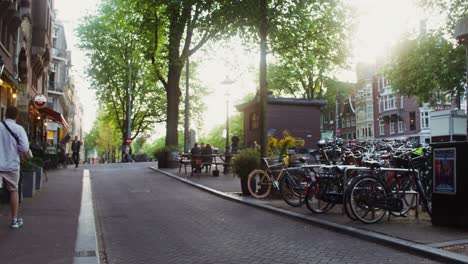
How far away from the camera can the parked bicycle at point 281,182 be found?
10.3 meters

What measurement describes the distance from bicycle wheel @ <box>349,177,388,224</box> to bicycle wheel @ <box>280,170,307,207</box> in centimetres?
240

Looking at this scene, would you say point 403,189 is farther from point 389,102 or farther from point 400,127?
point 389,102

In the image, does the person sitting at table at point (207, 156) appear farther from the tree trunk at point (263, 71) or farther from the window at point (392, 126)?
the window at point (392, 126)

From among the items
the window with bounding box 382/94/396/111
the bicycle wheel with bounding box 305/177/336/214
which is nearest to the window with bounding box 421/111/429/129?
the window with bounding box 382/94/396/111

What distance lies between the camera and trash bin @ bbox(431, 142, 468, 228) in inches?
272

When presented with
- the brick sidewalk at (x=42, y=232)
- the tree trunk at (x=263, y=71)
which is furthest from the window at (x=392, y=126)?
the brick sidewalk at (x=42, y=232)

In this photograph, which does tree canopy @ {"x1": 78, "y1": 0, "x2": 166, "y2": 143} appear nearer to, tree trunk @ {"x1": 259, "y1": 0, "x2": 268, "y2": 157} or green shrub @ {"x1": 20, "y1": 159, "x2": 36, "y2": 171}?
tree trunk @ {"x1": 259, "y1": 0, "x2": 268, "y2": 157}

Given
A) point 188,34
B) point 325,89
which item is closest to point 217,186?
point 188,34

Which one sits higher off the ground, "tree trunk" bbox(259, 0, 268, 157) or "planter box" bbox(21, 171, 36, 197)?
"tree trunk" bbox(259, 0, 268, 157)

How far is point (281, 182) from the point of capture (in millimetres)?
10945

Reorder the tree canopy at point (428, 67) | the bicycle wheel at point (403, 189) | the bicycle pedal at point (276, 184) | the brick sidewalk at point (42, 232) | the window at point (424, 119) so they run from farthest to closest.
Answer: the window at point (424, 119) → the tree canopy at point (428, 67) → the bicycle pedal at point (276, 184) → the bicycle wheel at point (403, 189) → the brick sidewalk at point (42, 232)

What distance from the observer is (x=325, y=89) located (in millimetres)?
61406

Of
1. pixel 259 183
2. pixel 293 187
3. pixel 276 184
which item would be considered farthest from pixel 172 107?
pixel 293 187

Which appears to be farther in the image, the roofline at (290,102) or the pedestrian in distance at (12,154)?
the roofline at (290,102)
